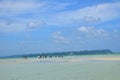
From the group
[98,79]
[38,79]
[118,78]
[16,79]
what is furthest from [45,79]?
[118,78]

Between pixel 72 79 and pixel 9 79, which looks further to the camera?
pixel 9 79

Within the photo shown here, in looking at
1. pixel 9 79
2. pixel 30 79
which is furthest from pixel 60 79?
pixel 9 79

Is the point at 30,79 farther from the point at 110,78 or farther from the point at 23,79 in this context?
the point at 110,78

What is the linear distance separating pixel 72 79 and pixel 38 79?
97.3 inches

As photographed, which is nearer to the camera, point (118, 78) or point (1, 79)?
point (118, 78)

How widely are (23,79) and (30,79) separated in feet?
1.55

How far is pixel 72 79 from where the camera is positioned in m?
17.6

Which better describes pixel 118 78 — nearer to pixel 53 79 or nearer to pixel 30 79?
pixel 53 79

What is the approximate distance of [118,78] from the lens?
1766 cm

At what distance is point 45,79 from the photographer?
61.1 ft

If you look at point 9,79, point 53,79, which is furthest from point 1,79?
point 53,79

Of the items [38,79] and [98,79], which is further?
[38,79]

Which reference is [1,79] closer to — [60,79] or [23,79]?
[23,79]

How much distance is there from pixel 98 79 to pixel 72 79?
1632mm
